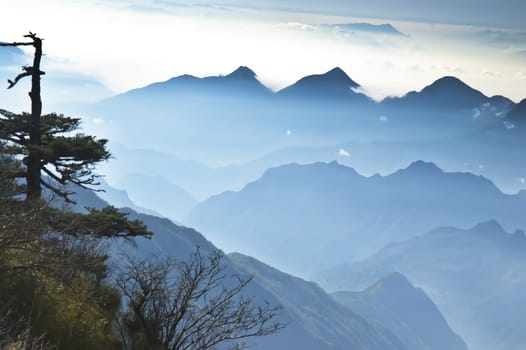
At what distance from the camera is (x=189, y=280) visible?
1998 centimetres

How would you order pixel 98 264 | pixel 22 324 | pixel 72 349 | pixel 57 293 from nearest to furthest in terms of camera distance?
pixel 22 324 → pixel 72 349 → pixel 57 293 → pixel 98 264

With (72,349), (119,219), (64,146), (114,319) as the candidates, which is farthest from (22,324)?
(64,146)

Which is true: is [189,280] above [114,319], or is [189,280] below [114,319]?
above

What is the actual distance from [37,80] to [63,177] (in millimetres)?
4663

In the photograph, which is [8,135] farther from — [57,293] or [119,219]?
[57,293]

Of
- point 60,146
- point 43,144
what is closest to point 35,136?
point 43,144

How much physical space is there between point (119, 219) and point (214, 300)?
8286 millimetres

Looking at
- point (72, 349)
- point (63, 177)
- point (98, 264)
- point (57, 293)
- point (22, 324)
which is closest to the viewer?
point (22, 324)

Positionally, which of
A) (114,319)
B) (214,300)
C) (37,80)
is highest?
(37,80)

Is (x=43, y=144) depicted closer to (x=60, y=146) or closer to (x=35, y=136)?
(x=35, y=136)

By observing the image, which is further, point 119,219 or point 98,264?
point 119,219

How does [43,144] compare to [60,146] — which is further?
[43,144]

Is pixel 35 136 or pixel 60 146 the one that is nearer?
pixel 60 146

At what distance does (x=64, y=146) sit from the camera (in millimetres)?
28219
